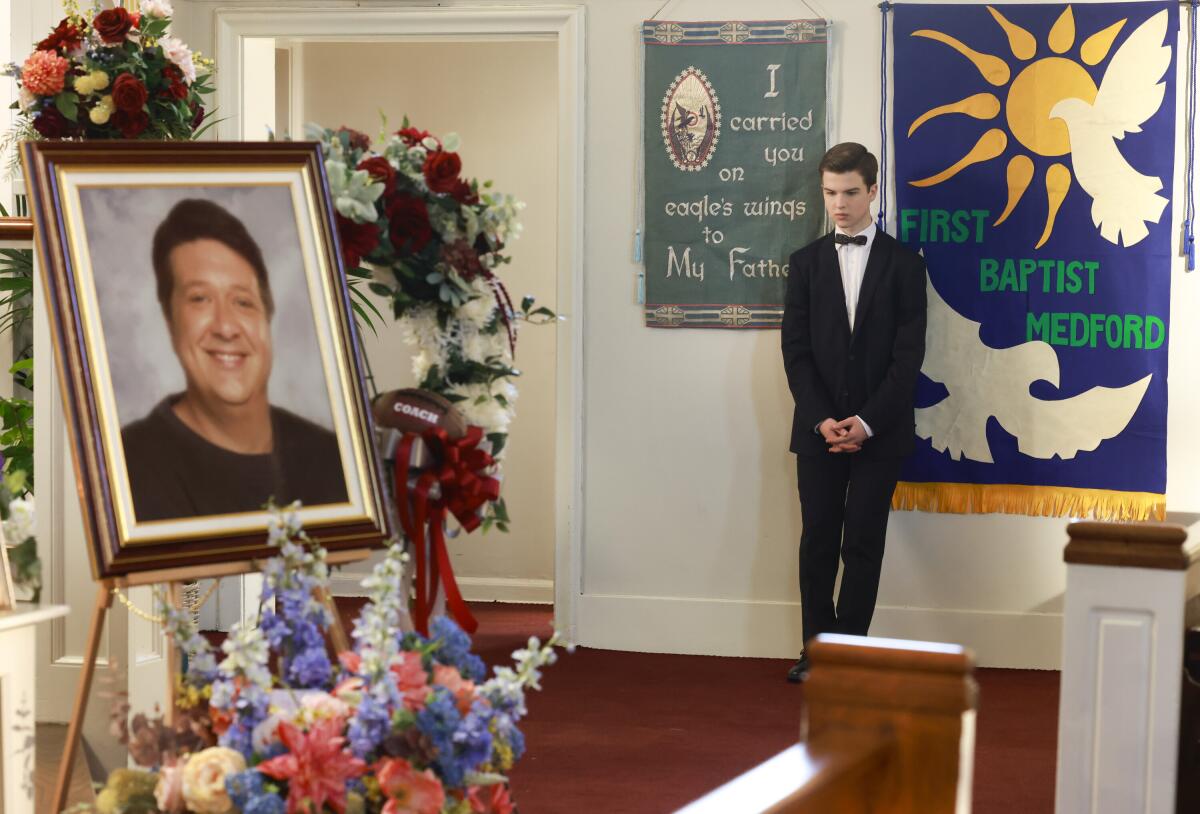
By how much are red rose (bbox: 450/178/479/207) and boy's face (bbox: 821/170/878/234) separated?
2.33 metres

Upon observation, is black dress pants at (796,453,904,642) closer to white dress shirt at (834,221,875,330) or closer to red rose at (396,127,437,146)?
white dress shirt at (834,221,875,330)

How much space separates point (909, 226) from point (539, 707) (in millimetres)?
1958

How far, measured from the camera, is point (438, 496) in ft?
7.85

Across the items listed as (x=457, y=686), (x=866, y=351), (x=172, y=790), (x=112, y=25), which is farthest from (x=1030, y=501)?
(x=172, y=790)

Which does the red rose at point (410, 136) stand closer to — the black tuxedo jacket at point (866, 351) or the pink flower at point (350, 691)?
the pink flower at point (350, 691)

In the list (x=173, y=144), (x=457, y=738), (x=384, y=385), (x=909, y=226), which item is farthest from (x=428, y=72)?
(x=457, y=738)

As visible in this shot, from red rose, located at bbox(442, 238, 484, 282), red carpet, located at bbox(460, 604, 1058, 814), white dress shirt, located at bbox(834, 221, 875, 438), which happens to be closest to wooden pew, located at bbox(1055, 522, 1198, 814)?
red carpet, located at bbox(460, 604, 1058, 814)

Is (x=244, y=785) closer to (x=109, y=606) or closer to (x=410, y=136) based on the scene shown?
(x=109, y=606)

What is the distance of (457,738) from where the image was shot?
1.67m

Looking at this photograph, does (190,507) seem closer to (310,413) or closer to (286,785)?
(310,413)

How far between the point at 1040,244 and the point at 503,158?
2.31 meters

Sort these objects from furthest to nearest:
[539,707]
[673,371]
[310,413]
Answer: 1. [673,371]
2. [539,707]
3. [310,413]

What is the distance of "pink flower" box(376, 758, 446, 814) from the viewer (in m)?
1.63

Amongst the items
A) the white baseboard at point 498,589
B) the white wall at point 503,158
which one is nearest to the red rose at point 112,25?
the white wall at point 503,158
